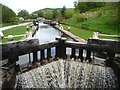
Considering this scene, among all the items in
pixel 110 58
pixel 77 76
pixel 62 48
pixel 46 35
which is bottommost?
pixel 77 76

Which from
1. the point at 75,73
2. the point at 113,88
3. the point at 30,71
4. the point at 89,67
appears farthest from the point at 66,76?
the point at 113,88

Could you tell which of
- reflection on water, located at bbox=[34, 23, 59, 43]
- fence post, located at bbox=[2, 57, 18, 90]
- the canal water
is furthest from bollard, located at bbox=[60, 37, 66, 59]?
reflection on water, located at bbox=[34, 23, 59, 43]

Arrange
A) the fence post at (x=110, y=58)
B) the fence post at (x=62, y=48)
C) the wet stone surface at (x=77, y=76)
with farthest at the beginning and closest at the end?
the fence post at (x=62, y=48) → the fence post at (x=110, y=58) → the wet stone surface at (x=77, y=76)

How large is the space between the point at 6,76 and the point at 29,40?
184cm

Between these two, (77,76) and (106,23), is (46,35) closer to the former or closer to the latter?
(106,23)

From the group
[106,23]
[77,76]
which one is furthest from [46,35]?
[77,76]

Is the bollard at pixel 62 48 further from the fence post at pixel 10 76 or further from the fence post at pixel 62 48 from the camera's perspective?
the fence post at pixel 10 76

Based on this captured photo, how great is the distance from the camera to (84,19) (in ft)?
103

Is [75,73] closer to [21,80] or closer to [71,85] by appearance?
[71,85]

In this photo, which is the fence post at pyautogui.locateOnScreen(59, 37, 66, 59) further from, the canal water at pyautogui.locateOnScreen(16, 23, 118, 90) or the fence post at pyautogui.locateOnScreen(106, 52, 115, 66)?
the fence post at pyautogui.locateOnScreen(106, 52, 115, 66)

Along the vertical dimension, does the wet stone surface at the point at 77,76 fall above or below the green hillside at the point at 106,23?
below

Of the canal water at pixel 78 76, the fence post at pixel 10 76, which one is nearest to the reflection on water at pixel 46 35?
the canal water at pixel 78 76

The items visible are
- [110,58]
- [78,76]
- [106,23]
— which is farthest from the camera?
[106,23]

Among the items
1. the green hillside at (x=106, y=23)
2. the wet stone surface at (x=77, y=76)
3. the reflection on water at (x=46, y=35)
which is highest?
the green hillside at (x=106, y=23)
